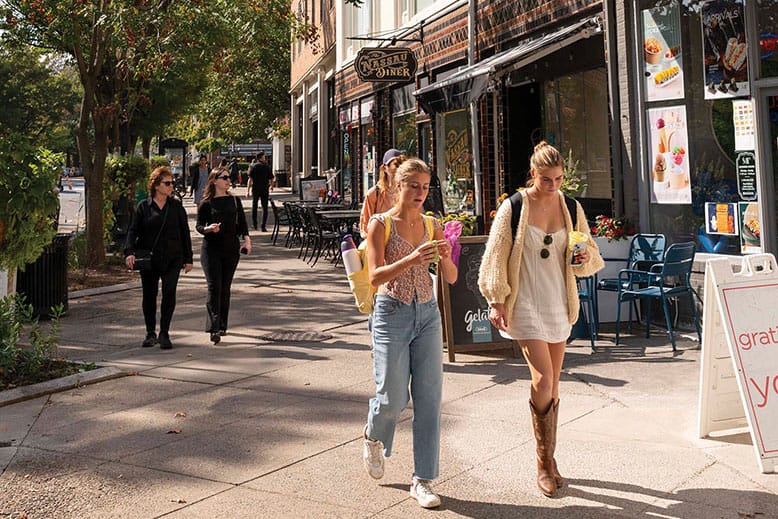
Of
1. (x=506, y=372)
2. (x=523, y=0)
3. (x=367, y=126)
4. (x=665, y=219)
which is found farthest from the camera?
(x=367, y=126)

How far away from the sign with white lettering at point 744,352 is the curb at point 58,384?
496cm

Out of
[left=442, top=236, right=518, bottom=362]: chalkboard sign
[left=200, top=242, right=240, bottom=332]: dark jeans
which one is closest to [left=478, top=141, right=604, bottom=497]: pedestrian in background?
[left=442, top=236, right=518, bottom=362]: chalkboard sign

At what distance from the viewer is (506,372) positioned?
791 centimetres

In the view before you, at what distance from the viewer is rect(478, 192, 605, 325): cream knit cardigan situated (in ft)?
16.3

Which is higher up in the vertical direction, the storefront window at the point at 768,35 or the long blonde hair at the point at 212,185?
the storefront window at the point at 768,35

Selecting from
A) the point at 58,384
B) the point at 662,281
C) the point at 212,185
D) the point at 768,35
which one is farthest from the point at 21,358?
the point at 768,35

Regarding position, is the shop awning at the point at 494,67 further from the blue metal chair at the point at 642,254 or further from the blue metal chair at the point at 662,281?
the blue metal chair at the point at 662,281

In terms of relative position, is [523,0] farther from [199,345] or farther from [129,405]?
[129,405]

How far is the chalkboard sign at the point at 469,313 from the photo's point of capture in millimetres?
8555

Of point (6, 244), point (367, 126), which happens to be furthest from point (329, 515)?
point (367, 126)

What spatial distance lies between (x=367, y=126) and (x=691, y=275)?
1597cm

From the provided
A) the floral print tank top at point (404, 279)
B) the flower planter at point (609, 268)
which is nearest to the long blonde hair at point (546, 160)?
the floral print tank top at point (404, 279)

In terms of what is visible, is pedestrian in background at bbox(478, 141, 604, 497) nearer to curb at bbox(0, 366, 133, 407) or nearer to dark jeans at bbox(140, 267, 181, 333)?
curb at bbox(0, 366, 133, 407)

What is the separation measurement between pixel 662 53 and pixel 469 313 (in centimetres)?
375
